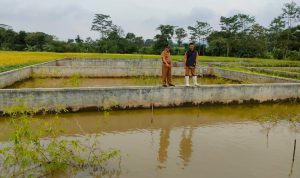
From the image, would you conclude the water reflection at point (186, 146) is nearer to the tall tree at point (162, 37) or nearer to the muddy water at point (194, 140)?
the muddy water at point (194, 140)

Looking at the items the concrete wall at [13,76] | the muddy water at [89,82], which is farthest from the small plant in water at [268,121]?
the concrete wall at [13,76]

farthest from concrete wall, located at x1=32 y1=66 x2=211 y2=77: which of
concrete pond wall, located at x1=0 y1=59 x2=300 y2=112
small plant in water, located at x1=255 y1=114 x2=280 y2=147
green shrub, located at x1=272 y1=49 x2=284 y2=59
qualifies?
green shrub, located at x1=272 y1=49 x2=284 y2=59

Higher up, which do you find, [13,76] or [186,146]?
[13,76]

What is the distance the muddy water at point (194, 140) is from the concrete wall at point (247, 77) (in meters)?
3.29

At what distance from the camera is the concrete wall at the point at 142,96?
311 inches

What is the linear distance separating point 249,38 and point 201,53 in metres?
6.75

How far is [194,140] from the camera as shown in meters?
6.50

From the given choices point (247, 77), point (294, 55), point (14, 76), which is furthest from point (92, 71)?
point (294, 55)

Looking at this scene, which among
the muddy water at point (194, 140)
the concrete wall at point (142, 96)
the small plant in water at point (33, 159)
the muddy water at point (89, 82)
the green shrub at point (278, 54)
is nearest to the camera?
the small plant in water at point (33, 159)

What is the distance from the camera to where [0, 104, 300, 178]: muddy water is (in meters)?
4.96

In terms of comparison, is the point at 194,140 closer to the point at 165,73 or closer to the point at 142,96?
the point at 142,96

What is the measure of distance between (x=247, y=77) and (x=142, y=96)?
7.95 m

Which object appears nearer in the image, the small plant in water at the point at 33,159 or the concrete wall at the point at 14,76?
the small plant in water at the point at 33,159

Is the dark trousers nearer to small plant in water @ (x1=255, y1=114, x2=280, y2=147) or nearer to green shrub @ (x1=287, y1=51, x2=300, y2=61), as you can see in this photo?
small plant in water @ (x1=255, y1=114, x2=280, y2=147)
